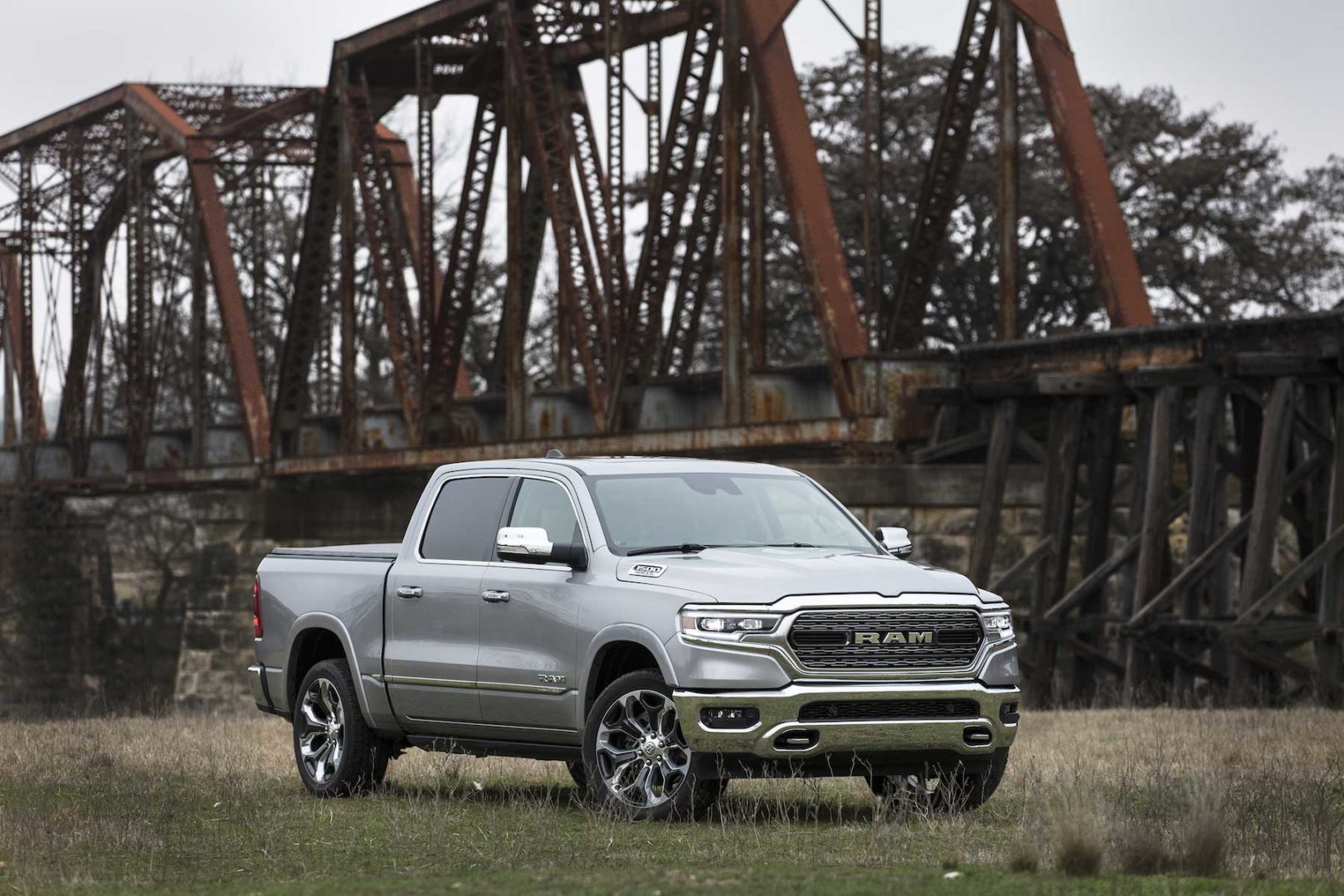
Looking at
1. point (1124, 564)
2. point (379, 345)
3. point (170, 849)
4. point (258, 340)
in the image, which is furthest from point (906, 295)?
point (379, 345)

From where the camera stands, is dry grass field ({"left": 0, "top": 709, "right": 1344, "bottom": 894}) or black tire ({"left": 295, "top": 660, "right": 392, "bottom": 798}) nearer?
dry grass field ({"left": 0, "top": 709, "right": 1344, "bottom": 894})

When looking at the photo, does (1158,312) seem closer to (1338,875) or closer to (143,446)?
(143,446)

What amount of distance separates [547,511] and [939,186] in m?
12.9

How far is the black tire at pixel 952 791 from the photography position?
1010 cm

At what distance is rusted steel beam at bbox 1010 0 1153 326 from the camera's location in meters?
20.6

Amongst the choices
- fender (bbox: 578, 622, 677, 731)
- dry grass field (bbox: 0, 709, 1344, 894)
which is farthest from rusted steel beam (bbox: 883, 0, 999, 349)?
fender (bbox: 578, 622, 677, 731)

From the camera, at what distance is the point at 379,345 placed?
53.1 metres

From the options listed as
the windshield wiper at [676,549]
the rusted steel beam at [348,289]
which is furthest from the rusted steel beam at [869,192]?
the windshield wiper at [676,549]

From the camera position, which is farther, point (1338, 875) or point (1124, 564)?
point (1124, 564)

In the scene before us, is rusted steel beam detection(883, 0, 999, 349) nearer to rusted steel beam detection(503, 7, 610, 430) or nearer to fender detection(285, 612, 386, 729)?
rusted steel beam detection(503, 7, 610, 430)

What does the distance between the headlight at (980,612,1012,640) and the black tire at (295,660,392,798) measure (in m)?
3.46

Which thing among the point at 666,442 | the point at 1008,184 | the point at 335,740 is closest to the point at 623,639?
the point at 335,740

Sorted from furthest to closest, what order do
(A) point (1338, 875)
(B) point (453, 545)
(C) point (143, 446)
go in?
(C) point (143, 446), (B) point (453, 545), (A) point (1338, 875)

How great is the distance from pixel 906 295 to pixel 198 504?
15407 millimetres
